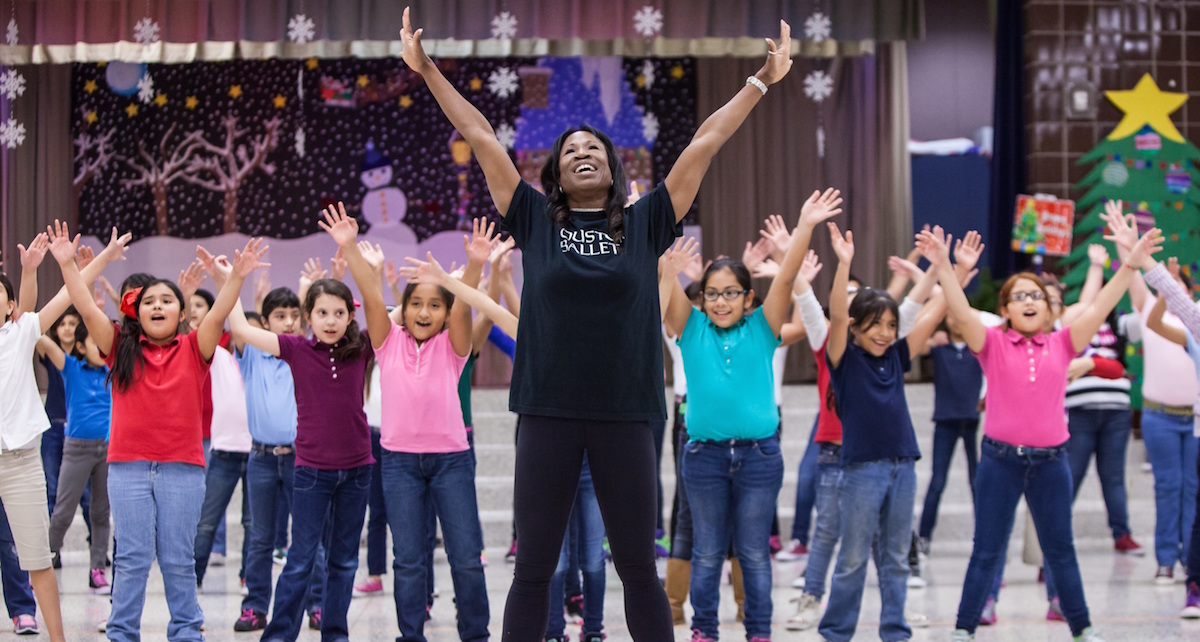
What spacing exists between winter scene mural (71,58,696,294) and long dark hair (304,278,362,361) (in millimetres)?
5805

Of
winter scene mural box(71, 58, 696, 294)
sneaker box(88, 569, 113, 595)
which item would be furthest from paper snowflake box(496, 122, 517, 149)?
sneaker box(88, 569, 113, 595)

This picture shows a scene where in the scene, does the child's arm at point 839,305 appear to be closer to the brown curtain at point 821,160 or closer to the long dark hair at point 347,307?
the long dark hair at point 347,307

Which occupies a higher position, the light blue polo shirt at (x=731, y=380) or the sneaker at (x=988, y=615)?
the light blue polo shirt at (x=731, y=380)

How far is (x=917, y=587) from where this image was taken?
5.55 m

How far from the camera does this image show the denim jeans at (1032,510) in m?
4.11

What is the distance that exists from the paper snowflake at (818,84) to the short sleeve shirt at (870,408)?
5.69 meters

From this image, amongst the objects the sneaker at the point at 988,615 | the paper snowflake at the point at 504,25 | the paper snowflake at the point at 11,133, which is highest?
the paper snowflake at the point at 504,25

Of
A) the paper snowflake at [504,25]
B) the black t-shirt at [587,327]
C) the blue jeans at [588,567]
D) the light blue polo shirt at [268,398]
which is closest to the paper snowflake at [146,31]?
the paper snowflake at [504,25]

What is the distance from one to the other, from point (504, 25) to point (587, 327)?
5847mm

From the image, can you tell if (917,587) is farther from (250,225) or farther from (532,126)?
(250,225)

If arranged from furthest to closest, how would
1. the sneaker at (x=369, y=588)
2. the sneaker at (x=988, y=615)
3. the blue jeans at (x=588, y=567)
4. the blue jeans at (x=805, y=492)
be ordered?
1. the blue jeans at (x=805, y=492)
2. the sneaker at (x=369, y=588)
3. the sneaker at (x=988, y=615)
4. the blue jeans at (x=588, y=567)

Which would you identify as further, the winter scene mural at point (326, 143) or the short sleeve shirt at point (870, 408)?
the winter scene mural at point (326, 143)

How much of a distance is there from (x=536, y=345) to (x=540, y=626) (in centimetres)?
67

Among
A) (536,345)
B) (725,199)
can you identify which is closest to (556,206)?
(536,345)
